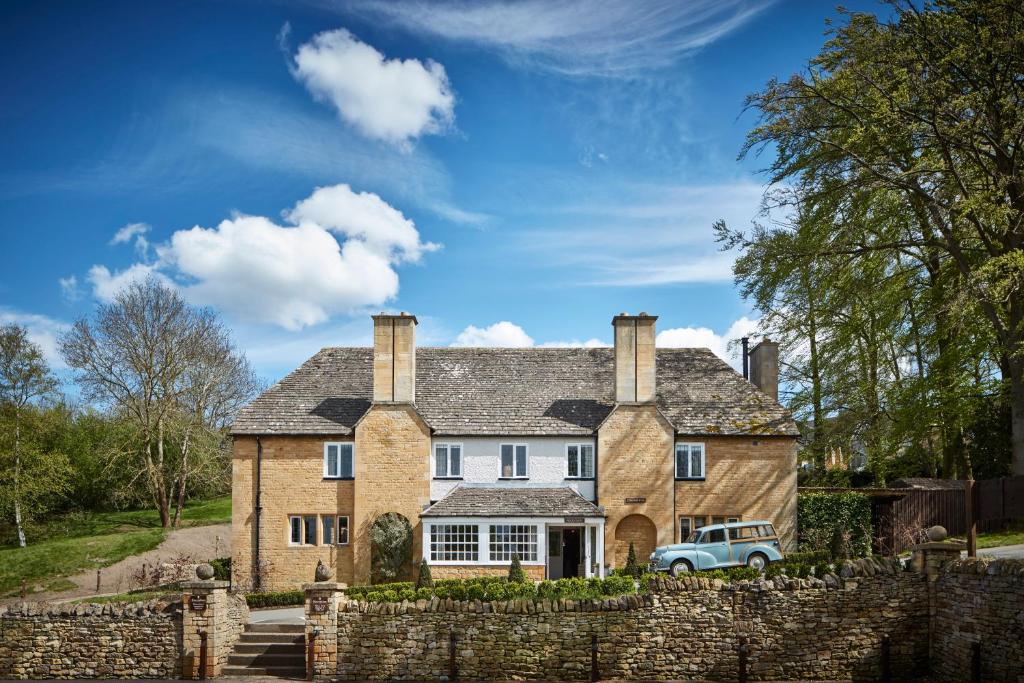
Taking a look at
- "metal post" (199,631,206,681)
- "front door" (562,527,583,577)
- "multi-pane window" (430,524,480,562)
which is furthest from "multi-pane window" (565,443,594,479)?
"metal post" (199,631,206,681)

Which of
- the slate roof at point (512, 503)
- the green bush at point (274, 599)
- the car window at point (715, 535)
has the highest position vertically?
the slate roof at point (512, 503)

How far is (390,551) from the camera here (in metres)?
29.2

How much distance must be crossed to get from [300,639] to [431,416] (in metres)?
12.5

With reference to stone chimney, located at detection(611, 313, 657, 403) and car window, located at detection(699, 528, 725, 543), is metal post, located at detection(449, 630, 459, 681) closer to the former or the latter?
car window, located at detection(699, 528, 725, 543)

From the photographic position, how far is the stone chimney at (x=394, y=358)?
30438 mm

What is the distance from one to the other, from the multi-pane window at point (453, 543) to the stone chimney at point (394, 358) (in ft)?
15.6

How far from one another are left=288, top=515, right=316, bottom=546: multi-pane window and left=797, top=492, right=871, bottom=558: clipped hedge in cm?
1711

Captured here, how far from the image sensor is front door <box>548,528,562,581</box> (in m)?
29.8

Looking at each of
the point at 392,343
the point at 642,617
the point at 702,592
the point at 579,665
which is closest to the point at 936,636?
the point at 702,592

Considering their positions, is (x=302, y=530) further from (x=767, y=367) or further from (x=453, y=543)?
(x=767, y=367)

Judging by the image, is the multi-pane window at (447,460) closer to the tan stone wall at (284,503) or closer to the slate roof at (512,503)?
the slate roof at (512,503)

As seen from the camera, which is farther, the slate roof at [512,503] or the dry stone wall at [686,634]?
the slate roof at [512,503]

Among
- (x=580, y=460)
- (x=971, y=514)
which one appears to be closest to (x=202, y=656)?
(x=580, y=460)

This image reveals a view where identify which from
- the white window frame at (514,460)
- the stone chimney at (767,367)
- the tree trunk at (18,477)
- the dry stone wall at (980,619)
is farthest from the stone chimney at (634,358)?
the tree trunk at (18,477)
